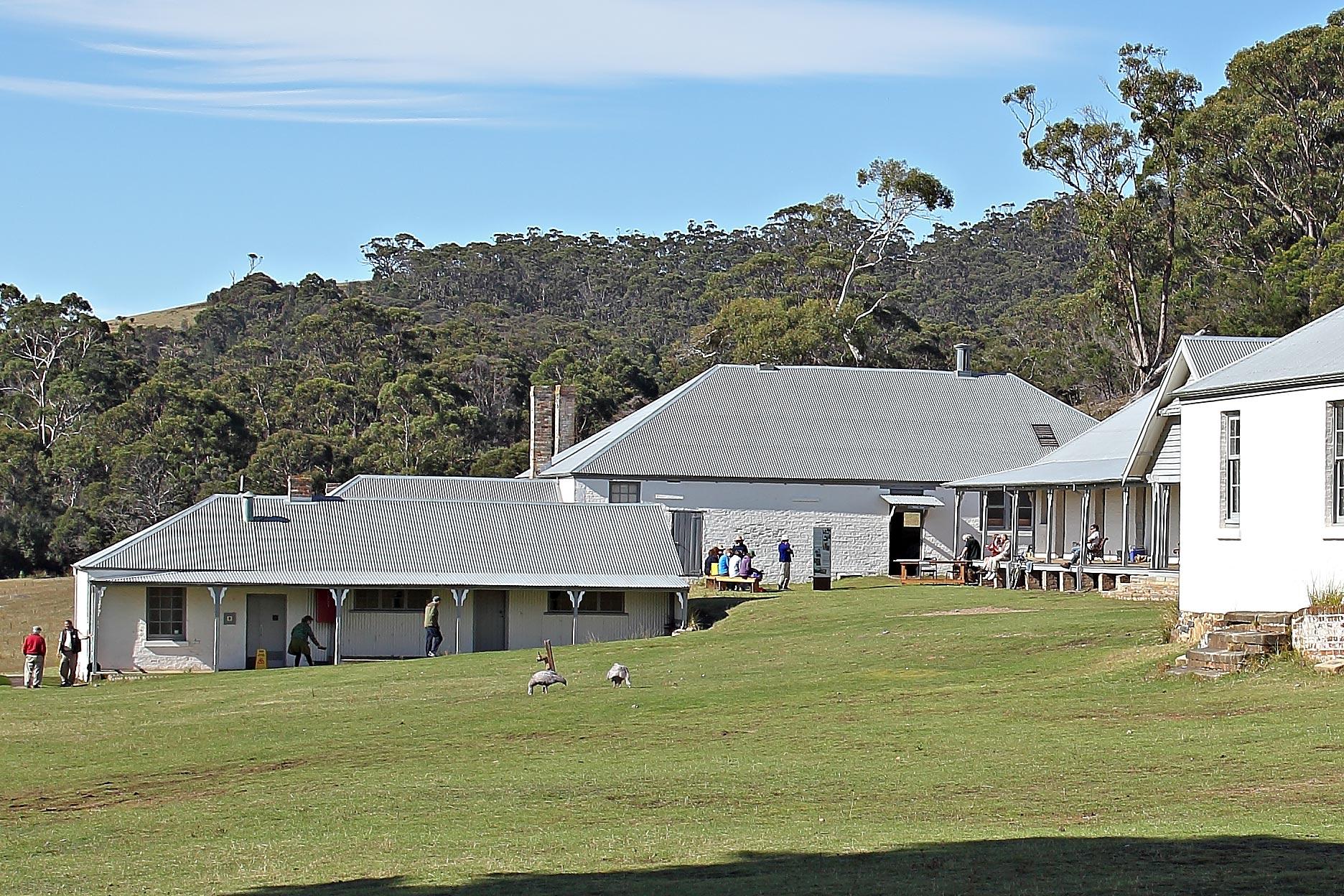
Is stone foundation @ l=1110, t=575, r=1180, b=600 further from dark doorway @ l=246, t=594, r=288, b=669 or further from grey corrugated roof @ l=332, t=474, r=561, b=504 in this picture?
grey corrugated roof @ l=332, t=474, r=561, b=504

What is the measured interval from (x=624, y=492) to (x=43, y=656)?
65.0 ft

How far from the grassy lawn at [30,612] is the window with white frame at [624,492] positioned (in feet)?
49.1

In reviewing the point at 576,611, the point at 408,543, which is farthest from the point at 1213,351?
the point at 408,543

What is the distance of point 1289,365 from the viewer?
21.6 metres

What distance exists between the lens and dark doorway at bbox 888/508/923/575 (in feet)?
167

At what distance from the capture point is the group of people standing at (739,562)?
45.7m

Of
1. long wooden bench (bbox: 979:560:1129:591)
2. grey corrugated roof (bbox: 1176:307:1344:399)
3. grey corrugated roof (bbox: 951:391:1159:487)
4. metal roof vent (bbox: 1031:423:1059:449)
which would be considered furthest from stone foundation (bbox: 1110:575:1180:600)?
metal roof vent (bbox: 1031:423:1059:449)

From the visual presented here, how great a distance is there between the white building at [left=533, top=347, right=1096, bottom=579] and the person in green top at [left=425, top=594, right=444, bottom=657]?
10.8m

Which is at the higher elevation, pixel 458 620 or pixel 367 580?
pixel 367 580

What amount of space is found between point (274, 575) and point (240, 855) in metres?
28.6

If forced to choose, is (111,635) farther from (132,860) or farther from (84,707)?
(132,860)

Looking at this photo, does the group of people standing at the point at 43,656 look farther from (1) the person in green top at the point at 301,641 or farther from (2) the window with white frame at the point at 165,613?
(1) the person in green top at the point at 301,641

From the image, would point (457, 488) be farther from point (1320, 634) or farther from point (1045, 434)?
point (1320, 634)

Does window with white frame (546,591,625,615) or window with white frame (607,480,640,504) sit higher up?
window with white frame (607,480,640,504)
